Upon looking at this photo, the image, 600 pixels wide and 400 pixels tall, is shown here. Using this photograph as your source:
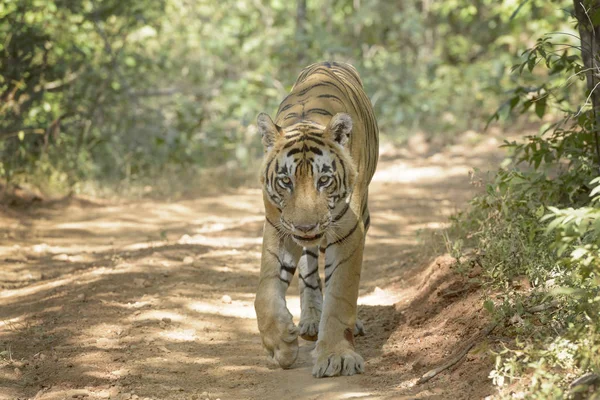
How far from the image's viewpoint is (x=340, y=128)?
4.62 m

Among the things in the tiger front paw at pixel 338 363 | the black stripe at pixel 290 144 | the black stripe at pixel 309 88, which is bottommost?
the tiger front paw at pixel 338 363

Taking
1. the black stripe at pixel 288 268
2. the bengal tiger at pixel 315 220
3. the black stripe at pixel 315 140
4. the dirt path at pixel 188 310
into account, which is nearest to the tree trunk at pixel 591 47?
the dirt path at pixel 188 310

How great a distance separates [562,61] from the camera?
18.1ft

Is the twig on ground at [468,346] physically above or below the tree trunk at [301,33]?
below

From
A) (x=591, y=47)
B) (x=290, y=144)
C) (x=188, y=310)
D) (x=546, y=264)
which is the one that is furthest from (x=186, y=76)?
(x=546, y=264)

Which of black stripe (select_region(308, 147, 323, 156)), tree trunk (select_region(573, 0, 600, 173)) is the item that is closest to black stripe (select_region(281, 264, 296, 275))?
black stripe (select_region(308, 147, 323, 156))

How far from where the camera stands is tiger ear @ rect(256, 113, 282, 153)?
4676mm

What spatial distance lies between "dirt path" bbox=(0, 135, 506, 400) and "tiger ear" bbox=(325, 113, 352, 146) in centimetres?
127

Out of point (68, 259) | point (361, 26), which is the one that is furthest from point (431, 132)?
point (68, 259)

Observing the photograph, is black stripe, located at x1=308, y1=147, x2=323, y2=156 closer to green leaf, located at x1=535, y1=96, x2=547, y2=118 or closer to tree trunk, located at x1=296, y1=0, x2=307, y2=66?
green leaf, located at x1=535, y1=96, x2=547, y2=118

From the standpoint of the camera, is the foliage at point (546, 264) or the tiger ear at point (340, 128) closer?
the foliage at point (546, 264)

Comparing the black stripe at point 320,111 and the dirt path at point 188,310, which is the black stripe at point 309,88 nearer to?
the black stripe at point 320,111

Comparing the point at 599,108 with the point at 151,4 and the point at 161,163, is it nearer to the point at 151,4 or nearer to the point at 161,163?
the point at 161,163

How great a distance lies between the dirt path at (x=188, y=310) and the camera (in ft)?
13.9
